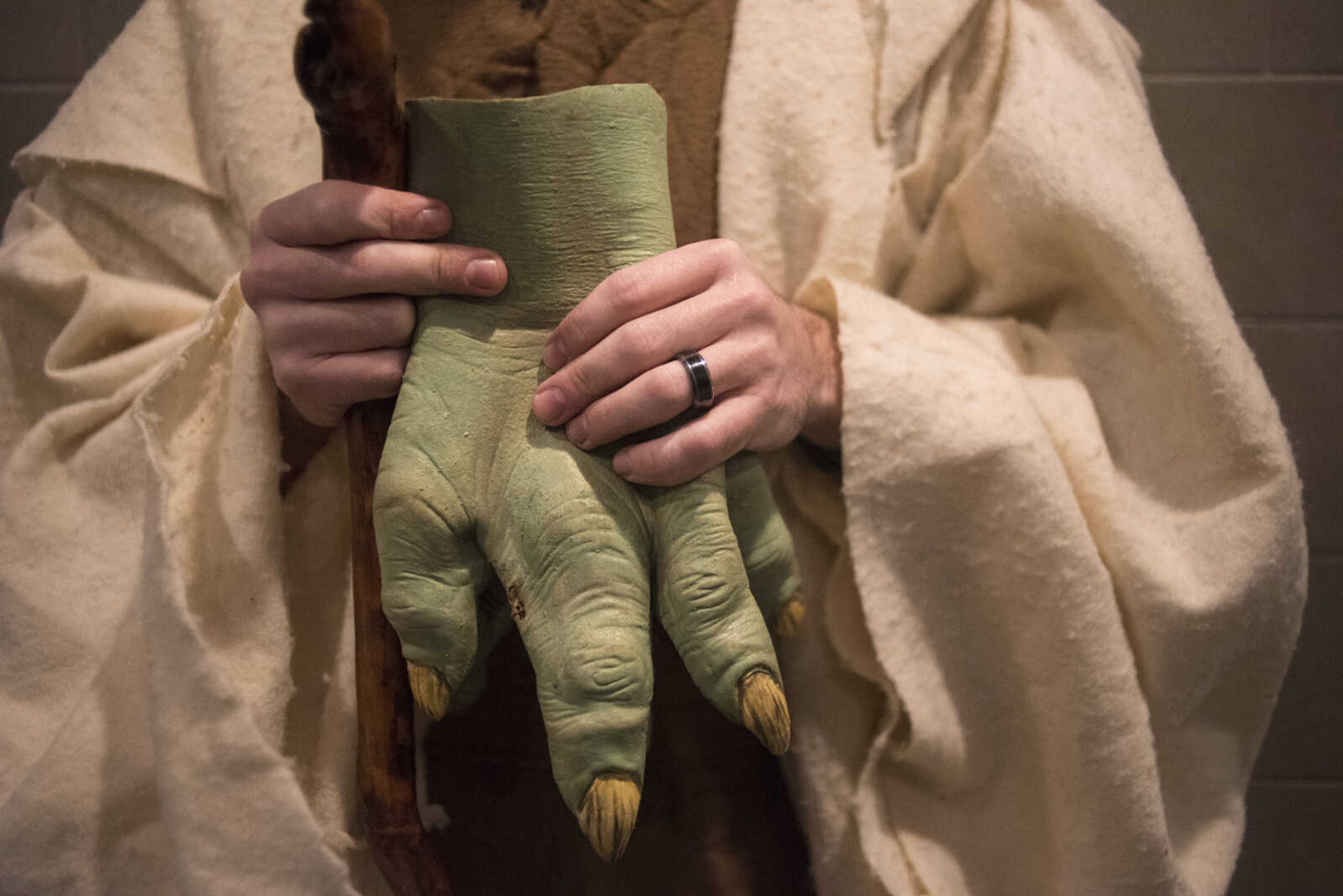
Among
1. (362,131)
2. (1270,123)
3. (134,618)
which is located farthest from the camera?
(1270,123)

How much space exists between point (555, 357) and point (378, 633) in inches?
6.4

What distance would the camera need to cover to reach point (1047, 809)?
0.54m

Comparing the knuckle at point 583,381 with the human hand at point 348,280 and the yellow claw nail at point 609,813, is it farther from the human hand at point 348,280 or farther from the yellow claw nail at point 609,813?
the yellow claw nail at point 609,813

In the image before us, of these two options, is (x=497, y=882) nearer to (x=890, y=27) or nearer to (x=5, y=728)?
(x=5, y=728)

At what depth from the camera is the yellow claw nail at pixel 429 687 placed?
0.38 meters

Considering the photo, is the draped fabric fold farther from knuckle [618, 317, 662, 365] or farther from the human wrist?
knuckle [618, 317, 662, 365]

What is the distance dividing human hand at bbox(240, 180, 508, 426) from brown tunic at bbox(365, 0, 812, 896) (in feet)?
0.51

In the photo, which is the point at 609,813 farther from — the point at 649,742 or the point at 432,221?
the point at 432,221

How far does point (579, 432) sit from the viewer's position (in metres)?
0.39

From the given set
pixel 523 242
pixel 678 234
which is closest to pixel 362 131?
pixel 523 242

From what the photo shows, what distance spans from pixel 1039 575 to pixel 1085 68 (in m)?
0.34

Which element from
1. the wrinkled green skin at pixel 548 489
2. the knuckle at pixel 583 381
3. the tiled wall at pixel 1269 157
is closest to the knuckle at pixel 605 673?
the wrinkled green skin at pixel 548 489

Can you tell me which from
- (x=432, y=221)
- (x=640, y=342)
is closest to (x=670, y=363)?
(x=640, y=342)

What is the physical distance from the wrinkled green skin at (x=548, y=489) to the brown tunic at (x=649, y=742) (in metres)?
0.14
